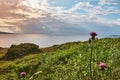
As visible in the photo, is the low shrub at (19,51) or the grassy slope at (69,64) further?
the low shrub at (19,51)

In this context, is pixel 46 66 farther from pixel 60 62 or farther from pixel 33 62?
pixel 33 62

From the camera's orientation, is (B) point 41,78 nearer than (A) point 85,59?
Yes

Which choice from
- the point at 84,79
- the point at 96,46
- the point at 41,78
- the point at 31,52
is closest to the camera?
the point at 84,79

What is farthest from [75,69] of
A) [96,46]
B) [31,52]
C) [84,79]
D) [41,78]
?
[31,52]

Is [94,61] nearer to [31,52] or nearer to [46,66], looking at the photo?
[46,66]

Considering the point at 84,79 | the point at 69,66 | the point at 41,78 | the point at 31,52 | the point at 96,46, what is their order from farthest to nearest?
1. the point at 31,52
2. the point at 96,46
3. the point at 69,66
4. the point at 41,78
5. the point at 84,79

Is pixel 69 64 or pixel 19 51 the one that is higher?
pixel 69 64

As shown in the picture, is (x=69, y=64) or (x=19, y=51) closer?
A: (x=69, y=64)

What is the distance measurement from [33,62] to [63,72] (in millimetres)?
5710

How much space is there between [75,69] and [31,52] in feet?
49.4

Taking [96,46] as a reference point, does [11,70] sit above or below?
below

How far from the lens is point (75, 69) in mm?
17703

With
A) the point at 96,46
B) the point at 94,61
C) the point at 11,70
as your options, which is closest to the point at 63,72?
the point at 94,61

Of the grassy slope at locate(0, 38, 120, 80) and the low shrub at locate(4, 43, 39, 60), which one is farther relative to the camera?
the low shrub at locate(4, 43, 39, 60)
